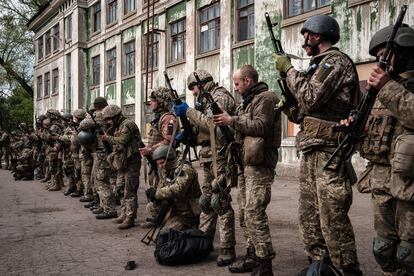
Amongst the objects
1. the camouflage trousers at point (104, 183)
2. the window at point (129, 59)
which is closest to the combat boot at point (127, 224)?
the camouflage trousers at point (104, 183)

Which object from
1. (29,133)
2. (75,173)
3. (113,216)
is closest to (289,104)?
(113,216)

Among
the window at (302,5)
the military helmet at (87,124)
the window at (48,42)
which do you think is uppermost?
the window at (48,42)

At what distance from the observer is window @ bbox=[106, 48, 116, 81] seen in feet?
79.2

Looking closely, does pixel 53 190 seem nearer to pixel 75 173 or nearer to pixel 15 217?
pixel 75 173

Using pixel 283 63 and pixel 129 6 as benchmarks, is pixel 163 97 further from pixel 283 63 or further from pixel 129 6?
pixel 129 6

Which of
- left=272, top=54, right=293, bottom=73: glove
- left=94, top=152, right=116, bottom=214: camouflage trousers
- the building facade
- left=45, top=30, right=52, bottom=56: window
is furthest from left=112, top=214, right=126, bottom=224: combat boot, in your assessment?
left=45, top=30, right=52, bottom=56: window

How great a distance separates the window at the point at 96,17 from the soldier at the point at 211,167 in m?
22.8

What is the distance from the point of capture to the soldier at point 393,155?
2713mm

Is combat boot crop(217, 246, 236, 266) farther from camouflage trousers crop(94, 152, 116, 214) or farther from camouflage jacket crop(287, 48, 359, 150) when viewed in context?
camouflage trousers crop(94, 152, 116, 214)

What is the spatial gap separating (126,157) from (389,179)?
185 inches

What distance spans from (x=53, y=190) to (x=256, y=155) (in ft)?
29.3

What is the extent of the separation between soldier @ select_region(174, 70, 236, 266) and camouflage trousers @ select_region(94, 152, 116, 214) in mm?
2979

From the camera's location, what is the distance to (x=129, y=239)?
591 centimetres

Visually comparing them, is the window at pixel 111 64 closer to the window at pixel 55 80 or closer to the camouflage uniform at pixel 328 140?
the window at pixel 55 80
